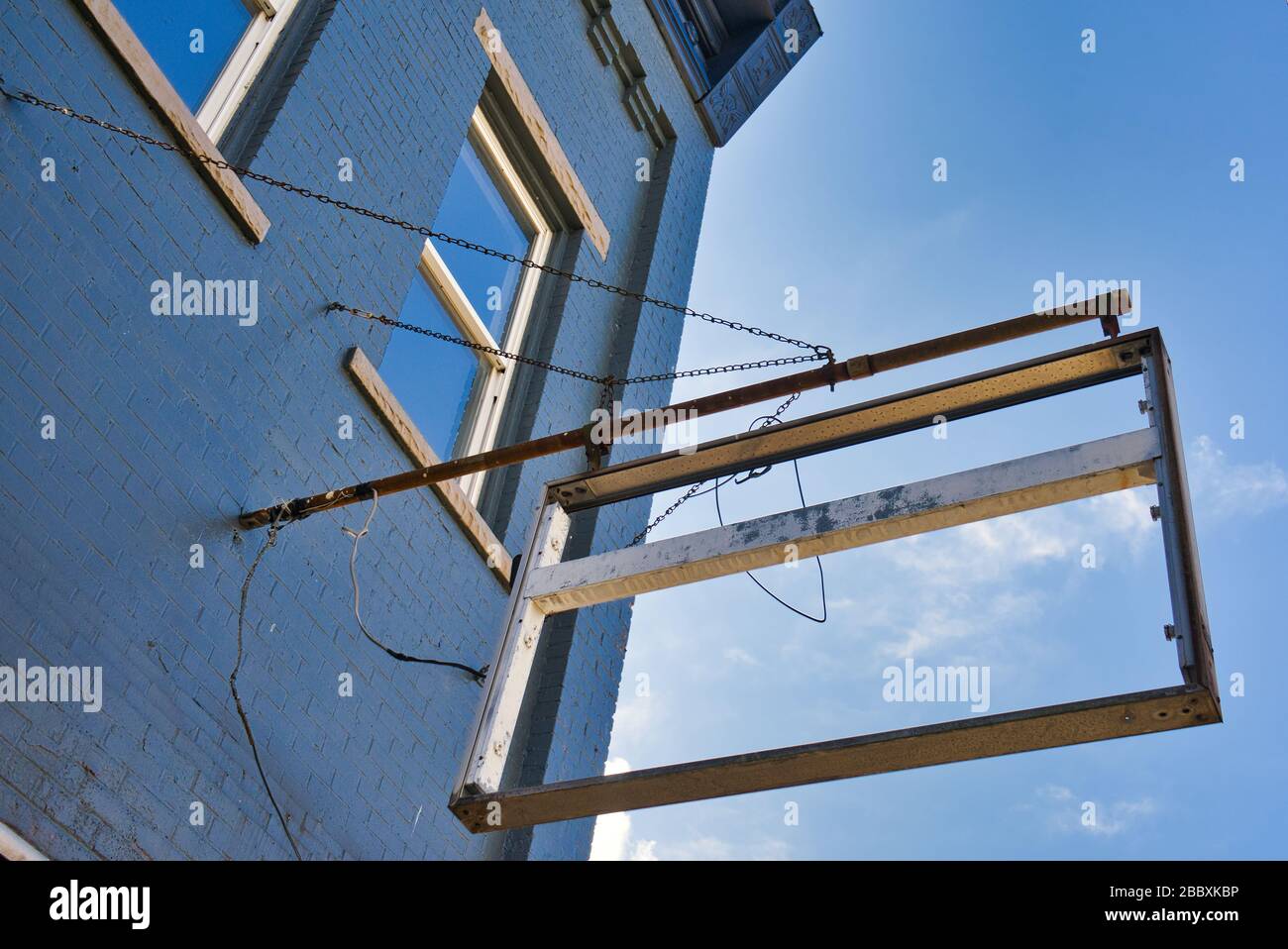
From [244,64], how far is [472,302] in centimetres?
181

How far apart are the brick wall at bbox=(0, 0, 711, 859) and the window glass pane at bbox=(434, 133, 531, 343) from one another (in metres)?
0.45

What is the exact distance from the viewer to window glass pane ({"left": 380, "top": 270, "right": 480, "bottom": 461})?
707cm

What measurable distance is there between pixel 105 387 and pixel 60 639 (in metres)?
0.97

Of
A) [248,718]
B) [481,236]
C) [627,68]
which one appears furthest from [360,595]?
[627,68]

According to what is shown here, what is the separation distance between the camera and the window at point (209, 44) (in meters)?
6.06

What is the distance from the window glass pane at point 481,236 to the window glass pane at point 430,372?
0.98 ft

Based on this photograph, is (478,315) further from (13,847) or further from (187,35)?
(13,847)

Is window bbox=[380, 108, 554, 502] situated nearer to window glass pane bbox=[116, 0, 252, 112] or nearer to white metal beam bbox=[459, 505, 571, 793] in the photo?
window glass pane bbox=[116, 0, 252, 112]

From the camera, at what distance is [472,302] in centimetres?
777

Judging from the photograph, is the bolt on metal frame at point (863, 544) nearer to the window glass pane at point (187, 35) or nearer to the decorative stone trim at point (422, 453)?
the decorative stone trim at point (422, 453)

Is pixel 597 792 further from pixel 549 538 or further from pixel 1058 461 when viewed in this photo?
pixel 1058 461

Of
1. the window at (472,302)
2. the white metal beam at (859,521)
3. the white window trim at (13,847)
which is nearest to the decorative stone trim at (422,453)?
the window at (472,302)

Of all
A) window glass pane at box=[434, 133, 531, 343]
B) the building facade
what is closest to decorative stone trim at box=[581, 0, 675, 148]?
the building facade

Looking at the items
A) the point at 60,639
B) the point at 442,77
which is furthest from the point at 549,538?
the point at 442,77
